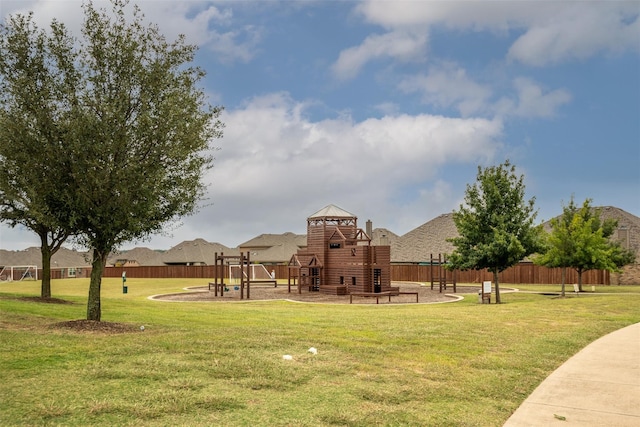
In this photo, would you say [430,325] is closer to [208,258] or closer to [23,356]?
[23,356]

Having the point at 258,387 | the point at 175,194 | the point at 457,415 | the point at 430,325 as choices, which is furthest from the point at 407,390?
the point at 175,194

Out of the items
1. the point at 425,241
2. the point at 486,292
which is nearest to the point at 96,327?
the point at 486,292

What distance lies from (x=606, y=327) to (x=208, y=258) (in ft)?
279

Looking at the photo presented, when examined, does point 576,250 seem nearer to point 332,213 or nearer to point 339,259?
point 339,259

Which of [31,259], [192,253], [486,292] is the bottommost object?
[486,292]

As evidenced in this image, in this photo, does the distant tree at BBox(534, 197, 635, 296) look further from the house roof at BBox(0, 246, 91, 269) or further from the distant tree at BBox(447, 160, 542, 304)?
the house roof at BBox(0, 246, 91, 269)

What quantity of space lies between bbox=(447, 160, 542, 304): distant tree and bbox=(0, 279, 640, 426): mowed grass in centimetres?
1320

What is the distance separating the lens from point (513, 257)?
99.7ft

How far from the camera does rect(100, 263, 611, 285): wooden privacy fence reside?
51906 millimetres

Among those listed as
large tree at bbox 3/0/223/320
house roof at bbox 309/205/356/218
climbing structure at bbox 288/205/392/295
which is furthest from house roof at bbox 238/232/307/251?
large tree at bbox 3/0/223/320

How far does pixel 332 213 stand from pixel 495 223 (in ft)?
55.3

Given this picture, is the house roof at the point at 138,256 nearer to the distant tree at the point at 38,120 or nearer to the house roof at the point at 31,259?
the house roof at the point at 31,259

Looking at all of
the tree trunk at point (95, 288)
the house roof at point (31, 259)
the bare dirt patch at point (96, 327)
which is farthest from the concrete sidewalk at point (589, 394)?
the house roof at point (31, 259)

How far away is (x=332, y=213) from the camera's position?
45188mm
